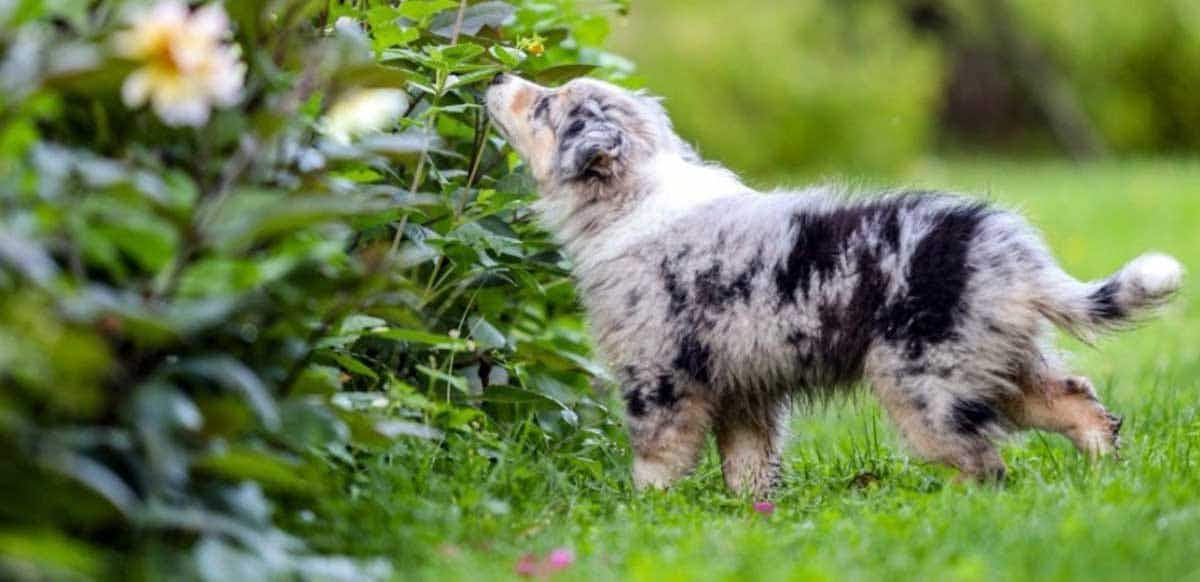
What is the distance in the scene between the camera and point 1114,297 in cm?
465

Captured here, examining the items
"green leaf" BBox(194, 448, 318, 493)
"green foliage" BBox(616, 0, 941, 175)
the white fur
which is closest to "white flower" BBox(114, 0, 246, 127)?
"green leaf" BBox(194, 448, 318, 493)

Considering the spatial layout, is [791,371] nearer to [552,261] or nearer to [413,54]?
[552,261]

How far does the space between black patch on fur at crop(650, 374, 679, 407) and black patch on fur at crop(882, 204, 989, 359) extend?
689 millimetres

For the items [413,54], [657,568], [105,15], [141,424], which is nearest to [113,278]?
[141,424]

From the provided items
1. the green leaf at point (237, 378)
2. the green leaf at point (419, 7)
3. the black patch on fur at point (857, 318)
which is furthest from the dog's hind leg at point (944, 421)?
the green leaf at point (237, 378)

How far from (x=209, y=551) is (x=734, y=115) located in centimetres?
1743

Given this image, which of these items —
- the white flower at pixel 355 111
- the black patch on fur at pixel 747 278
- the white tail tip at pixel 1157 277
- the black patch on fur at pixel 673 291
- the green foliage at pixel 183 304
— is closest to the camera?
the green foliage at pixel 183 304

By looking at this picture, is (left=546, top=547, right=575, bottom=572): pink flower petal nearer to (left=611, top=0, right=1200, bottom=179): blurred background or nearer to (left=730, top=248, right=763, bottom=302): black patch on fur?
(left=730, top=248, right=763, bottom=302): black patch on fur

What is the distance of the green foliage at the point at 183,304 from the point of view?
3074 millimetres

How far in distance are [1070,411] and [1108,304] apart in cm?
43

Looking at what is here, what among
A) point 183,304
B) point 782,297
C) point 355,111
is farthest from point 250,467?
point 782,297

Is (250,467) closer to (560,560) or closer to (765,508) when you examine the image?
(560,560)

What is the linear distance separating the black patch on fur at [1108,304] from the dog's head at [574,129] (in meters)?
1.54

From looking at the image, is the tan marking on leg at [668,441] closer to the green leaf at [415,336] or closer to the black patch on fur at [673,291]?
the black patch on fur at [673,291]
